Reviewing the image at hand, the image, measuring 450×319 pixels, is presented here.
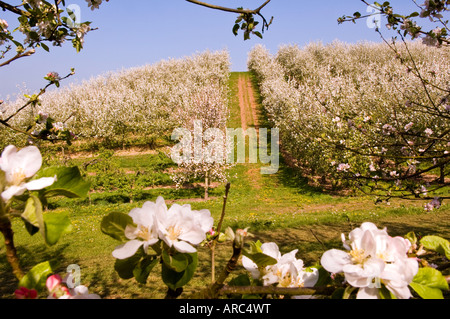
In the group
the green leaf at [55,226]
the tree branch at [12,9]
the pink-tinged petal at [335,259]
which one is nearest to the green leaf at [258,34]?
the tree branch at [12,9]

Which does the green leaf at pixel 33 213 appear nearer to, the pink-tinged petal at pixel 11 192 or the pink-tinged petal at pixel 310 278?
the pink-tinged petal at pixel 11 192

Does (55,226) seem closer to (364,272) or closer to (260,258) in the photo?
(260,258)

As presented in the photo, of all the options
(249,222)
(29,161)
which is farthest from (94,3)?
(249,222)

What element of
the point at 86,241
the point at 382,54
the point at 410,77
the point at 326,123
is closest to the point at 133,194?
the point at 86,241

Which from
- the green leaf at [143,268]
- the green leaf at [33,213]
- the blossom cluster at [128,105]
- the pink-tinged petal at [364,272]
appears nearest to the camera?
the green leaf at [33,213]

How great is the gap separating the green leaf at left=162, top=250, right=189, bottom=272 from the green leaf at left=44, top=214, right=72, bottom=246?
0.21 m

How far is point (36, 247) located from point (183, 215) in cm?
902

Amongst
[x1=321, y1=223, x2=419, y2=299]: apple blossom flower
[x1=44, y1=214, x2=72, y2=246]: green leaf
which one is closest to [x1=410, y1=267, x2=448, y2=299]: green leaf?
[x1=321, y1=223, x2=419, y2=299]: apple blossom flower

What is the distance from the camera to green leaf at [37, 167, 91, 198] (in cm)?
59

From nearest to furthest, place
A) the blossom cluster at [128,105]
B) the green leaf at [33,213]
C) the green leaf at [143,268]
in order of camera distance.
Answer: the green leaf at [33,213] < the green leaf at [143,268] < the blossom cluster at [128,105]

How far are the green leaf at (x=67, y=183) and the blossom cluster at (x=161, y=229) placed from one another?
11 centimetres

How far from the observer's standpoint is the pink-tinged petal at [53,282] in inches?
22.0

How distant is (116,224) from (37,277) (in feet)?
0.61
